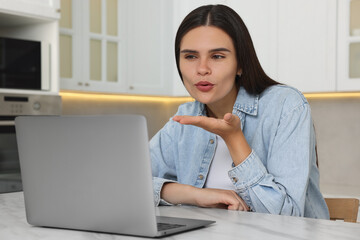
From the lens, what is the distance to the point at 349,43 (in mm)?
2705

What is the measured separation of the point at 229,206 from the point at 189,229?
312 mm

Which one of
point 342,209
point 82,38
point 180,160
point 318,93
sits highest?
point 82,38

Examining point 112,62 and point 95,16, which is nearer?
point 95,16

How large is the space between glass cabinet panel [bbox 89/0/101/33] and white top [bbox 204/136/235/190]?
1.77m

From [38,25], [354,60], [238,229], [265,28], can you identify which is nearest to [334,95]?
[354,60]

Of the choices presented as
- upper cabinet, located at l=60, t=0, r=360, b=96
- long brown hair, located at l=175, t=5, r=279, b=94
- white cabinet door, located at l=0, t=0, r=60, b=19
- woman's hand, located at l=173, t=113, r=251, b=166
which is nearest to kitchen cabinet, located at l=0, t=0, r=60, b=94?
white cabinet door, located at l=0, t=0, r=60, b=19

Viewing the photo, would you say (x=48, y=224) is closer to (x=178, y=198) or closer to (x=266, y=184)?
(x=178, y=198)

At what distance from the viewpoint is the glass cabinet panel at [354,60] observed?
8.82ft

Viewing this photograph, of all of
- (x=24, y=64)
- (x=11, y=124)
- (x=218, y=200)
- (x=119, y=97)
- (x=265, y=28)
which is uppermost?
(x=265, y=28)

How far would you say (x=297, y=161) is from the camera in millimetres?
1195

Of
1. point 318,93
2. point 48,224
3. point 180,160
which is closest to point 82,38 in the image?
point 318,93

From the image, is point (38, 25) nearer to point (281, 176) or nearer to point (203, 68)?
point (203, 68)

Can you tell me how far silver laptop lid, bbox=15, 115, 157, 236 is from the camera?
0.77 m

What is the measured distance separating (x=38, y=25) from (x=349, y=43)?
1.63m
